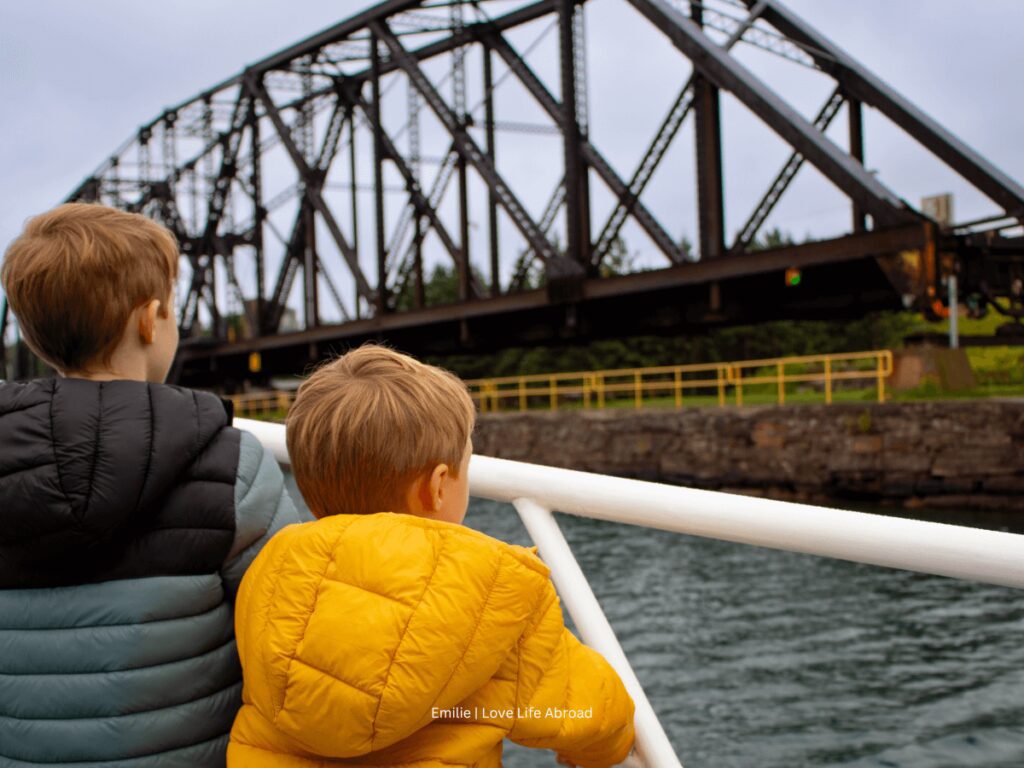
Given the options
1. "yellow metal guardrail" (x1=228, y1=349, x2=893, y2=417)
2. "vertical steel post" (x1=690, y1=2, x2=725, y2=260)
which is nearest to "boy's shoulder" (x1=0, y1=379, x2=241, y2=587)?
"vertical steel post" (x1=690, y1=2, x2=725, y2=260)

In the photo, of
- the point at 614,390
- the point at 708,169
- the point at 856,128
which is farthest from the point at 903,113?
the point at 614,390

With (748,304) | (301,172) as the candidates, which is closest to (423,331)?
(301,172)

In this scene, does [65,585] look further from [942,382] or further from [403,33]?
[403,33]

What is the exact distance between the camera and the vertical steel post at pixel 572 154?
16.8m

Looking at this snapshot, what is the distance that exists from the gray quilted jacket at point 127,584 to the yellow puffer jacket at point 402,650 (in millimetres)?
113

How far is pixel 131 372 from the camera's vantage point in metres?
1.32

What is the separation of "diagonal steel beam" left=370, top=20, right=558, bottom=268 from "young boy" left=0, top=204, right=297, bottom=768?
15.3m

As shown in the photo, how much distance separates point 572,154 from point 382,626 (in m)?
16.9

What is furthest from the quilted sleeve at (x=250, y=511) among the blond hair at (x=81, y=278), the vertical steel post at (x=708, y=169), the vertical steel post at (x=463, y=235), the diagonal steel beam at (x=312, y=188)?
the diagonal steel beam at (x=312, y=188)

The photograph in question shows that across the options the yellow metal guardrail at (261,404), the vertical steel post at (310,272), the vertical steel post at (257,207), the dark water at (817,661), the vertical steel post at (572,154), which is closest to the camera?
the dark water at (817,661)

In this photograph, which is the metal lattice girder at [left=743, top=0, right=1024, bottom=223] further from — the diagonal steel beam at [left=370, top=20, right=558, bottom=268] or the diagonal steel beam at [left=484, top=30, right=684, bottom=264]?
the diagonal steel beam at [left=370, top=20, right=558, bottom=268]

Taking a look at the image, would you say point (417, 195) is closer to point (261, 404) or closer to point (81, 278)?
point (261, 404)

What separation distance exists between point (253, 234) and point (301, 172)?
551 cm

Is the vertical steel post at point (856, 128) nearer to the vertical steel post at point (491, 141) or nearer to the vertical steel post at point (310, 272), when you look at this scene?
the vertical steel post at point (491, 141)
